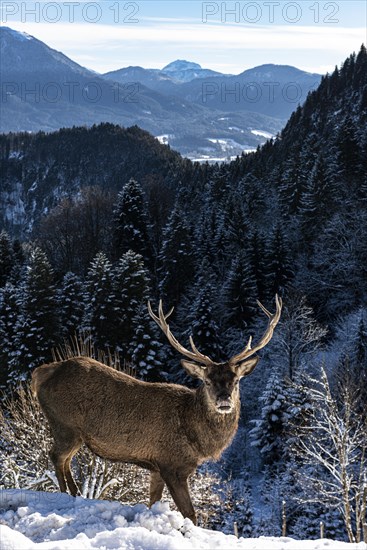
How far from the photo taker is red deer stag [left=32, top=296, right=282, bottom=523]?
21.7 feet

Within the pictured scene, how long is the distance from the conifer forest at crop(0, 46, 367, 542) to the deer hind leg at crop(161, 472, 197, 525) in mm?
5172

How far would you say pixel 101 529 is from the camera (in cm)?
522

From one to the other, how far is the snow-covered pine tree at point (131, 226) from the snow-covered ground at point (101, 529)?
47.2 metres

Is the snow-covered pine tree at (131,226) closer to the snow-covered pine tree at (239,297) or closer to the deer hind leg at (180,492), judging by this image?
the snow-covered pine tree at (239,297)

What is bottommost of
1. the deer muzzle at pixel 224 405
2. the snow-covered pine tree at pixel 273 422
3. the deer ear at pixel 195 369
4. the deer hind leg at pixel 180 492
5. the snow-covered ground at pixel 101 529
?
the snow-covered pine tree at pixel 273 422

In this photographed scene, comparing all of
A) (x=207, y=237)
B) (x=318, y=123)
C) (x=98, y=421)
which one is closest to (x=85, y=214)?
(x=207, y=237)

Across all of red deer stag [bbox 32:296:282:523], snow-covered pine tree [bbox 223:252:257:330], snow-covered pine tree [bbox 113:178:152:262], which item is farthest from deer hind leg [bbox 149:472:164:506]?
snow-covered pine tree [bbox 113:178:152:262]

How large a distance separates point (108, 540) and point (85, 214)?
5955cm

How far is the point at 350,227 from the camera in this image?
4831 centimetres

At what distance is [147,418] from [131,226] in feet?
155

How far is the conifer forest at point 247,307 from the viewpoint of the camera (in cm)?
2269

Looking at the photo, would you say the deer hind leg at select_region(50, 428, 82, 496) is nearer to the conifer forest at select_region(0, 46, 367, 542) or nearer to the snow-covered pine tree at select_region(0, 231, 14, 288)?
the conifer forest at select_region(0, 46, 367, 542)

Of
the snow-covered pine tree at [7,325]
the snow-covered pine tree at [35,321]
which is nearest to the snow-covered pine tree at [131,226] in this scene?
the snow-covered pine tree at [35,321]

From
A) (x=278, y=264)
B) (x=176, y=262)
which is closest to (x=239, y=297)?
(x=278, y=264)
